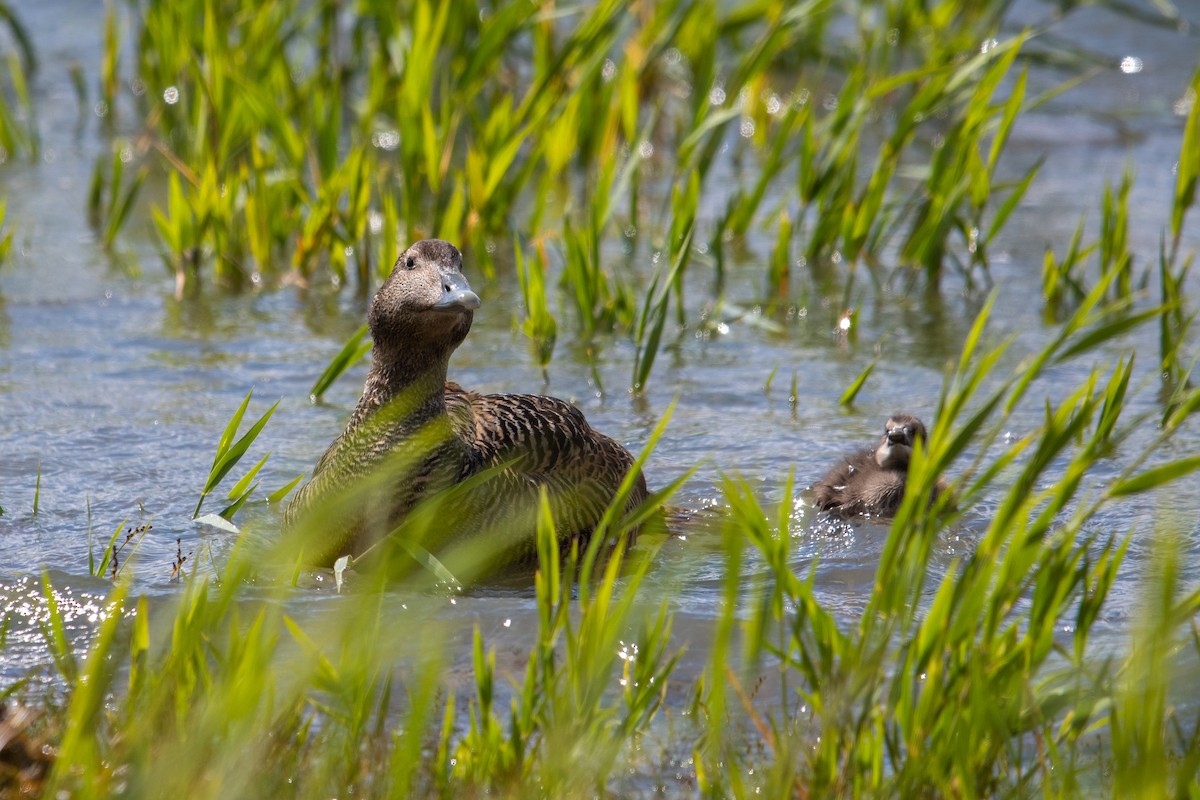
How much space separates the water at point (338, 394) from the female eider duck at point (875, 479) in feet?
0.35

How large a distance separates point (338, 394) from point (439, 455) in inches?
75.1

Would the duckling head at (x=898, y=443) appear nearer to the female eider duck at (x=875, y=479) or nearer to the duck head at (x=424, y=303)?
the female eider duck at (x=875, y=479)

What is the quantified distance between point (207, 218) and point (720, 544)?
10.3 feet

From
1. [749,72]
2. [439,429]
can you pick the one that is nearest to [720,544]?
[439,429]

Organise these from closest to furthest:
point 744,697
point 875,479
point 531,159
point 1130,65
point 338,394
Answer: point 744,697 < point 875,479 < point 338,394 < point 531,159 < point 1130,65

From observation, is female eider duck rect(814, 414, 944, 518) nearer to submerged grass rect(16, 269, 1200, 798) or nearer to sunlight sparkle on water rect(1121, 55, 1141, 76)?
submerged grass rect(16, 269, 1200, 798)

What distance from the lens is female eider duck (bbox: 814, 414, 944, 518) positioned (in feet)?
18.6

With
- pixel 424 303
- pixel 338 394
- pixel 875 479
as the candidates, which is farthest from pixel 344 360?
pixel 875 479

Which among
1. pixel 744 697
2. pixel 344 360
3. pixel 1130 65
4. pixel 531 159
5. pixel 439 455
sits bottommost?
pixel 744 697

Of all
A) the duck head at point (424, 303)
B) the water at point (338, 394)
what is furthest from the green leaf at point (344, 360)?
the duck head at point (424, 303)

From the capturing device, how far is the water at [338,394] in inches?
188

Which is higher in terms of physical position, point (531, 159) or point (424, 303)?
point (531, 159)

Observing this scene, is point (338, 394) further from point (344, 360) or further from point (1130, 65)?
point (1130, 65)

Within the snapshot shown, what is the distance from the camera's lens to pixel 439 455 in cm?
487
